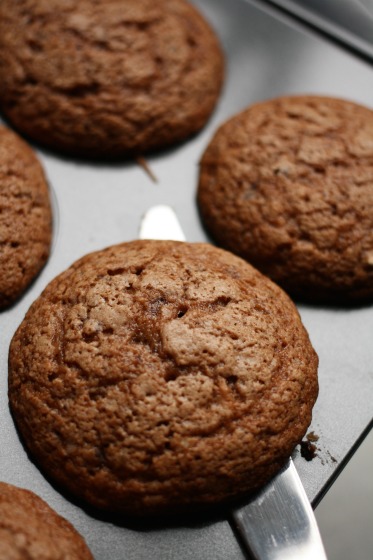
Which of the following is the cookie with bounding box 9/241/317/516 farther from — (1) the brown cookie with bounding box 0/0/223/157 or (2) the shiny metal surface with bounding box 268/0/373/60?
(2) the shiny metal surface with bounding box 268/0/373/60

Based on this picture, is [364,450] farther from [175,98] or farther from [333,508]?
[175,98]

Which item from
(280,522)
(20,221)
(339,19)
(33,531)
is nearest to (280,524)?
(280,522)

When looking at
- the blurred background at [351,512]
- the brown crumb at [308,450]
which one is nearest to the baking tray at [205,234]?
the brown crumb at [308,450]

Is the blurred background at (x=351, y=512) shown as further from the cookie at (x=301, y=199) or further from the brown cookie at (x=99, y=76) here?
the brown cookie at (x=99, y=76)

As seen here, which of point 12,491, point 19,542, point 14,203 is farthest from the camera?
point 14,203

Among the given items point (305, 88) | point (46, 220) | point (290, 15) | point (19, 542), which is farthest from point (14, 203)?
point (290, 15)

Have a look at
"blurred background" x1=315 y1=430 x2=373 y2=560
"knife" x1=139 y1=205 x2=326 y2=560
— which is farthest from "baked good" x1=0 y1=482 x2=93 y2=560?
"blurred background" x1=315 y1=430 x2=373 y2=560
